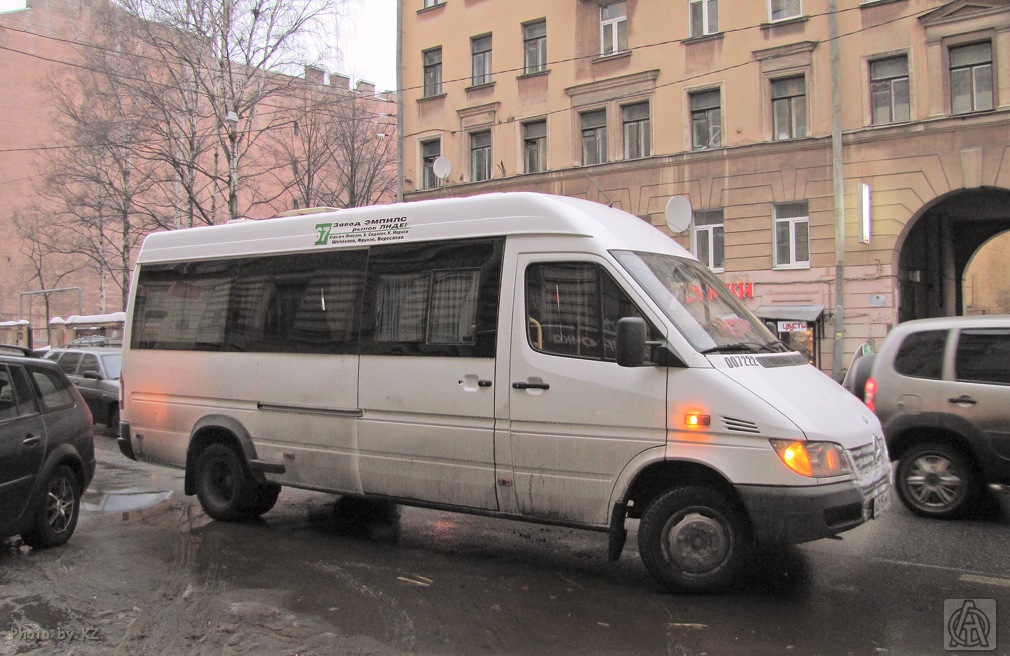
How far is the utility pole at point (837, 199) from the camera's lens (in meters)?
18.8

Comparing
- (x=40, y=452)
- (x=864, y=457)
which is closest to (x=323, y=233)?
(x=40, y=452)

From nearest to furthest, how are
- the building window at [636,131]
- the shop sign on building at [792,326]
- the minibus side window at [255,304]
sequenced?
the minibus side window at [255,304] → the shop sign on building at [792,326] → the building window at [636,131]

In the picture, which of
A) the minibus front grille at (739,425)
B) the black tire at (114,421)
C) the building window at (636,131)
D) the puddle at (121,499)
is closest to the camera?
the minibus front grille at (739,425)

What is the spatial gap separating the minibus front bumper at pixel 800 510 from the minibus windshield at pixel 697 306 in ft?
3.08

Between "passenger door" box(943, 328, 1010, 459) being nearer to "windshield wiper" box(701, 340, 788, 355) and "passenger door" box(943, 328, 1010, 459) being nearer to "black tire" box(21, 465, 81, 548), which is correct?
"windshield wiper" box(701, 340, 788, 355)

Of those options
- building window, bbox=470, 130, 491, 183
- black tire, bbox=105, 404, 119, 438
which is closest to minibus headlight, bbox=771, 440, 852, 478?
black tire, bbox=105, 404, 119, 438

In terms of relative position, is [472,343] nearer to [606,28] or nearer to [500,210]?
[500,210]

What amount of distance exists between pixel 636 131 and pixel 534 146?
3.63 metres

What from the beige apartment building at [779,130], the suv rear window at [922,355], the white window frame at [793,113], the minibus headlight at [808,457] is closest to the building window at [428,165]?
the beige apartment building at [779,130]

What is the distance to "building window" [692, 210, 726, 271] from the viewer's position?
2217 centimetres

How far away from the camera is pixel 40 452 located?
627 cm

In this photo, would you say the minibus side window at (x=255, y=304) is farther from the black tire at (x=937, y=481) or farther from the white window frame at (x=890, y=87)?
the white window frame at (x=890, y=87)

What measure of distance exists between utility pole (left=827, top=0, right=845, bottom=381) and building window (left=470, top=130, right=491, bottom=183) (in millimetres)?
11014

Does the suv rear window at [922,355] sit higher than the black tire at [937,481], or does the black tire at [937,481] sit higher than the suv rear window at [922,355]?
the suv rear window at [922,355]
